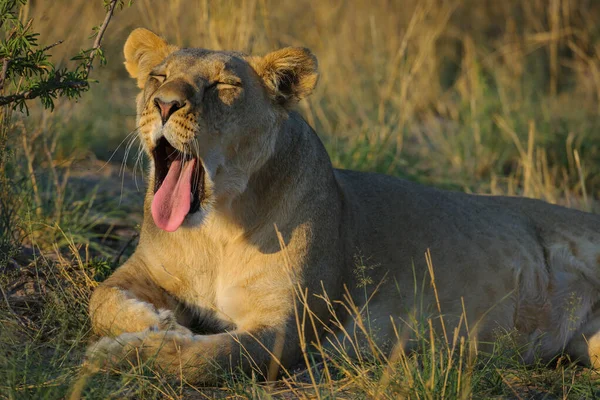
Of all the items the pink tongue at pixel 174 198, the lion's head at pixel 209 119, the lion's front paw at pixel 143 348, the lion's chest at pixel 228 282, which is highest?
the lion's head at pixel 209 119

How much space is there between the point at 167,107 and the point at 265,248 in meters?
0.78

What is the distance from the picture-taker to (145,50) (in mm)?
4297

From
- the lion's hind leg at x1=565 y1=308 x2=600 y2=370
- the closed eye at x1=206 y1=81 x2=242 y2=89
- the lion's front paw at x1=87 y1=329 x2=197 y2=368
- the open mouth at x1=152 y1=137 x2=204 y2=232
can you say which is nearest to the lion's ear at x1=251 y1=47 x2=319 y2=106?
the closed eye at x1=206 y1=81 x2=242 y2=89

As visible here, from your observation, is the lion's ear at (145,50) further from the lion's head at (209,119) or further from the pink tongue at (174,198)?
the pink tongue at (174,198)

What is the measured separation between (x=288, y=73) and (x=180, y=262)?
959 mm

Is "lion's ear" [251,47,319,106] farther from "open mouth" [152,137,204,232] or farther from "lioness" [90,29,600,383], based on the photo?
"open mouth" [152,137,204,232]

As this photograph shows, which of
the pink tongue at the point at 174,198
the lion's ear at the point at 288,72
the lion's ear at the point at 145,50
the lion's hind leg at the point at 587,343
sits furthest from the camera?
the lion's hind leg at the point at 587,343

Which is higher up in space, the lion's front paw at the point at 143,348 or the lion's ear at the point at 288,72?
the lion's ear at the point at 288,72

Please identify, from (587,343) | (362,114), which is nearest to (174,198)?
(587,343)

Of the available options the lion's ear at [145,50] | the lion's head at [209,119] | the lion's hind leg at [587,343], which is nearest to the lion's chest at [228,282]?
the lion's head at [209,119]

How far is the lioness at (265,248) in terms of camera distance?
363 centimetres

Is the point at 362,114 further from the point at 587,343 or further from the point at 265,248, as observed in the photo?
the point at 265,248

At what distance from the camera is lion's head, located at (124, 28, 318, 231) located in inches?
141

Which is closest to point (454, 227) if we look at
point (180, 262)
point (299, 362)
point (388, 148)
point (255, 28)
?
point (299, 362)
